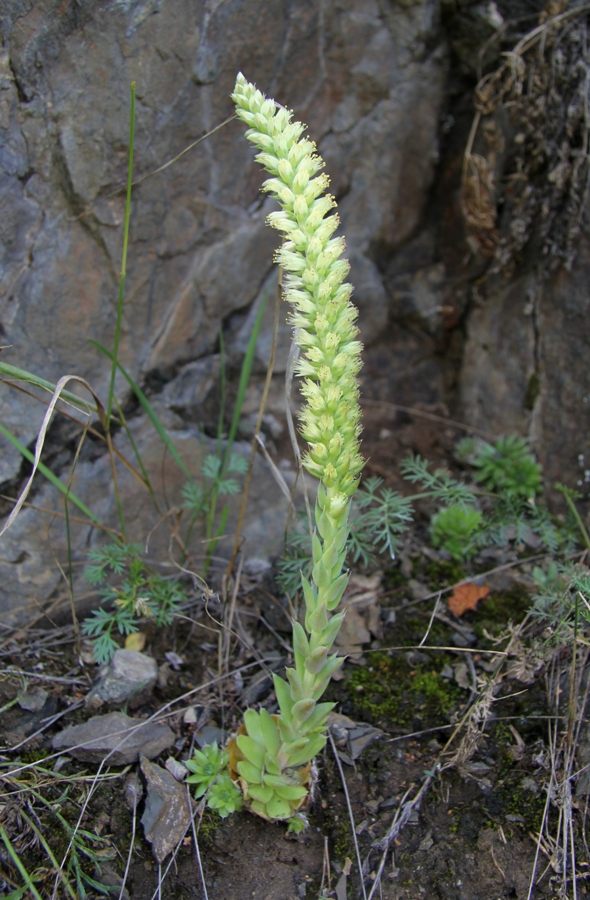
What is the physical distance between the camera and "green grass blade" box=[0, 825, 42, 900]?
1833mm

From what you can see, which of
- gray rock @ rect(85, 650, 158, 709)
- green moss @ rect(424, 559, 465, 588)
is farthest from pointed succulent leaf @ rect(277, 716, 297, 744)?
green moss @ rect(424, 559, 465, 588)

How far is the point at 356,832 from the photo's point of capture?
2.31 meters

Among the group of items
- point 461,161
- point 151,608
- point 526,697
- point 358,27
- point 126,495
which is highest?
point 358,27

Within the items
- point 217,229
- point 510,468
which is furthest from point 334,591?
point 217,229

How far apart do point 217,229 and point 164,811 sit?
2450 mm

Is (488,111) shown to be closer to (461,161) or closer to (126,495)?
(461,161)

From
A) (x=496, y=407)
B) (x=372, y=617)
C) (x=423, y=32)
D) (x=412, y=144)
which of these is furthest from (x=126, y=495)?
(x=423, y=32)

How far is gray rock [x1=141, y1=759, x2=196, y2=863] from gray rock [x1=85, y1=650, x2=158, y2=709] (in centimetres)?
31

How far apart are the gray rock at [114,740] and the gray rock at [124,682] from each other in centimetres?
10

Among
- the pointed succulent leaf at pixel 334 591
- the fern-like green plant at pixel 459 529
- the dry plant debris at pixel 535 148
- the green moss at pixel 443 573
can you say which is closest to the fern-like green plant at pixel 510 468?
the fern-like green plant at pixel 459 529

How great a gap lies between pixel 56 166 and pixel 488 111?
2.15 metres

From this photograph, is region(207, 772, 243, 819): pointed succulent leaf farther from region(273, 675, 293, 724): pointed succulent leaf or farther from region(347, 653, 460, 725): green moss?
region(347, 653, 460, 725): green moss

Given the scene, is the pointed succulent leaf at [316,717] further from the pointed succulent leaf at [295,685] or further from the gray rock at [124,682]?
the gray rock at [124,682]

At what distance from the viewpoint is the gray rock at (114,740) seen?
7.65 ft
